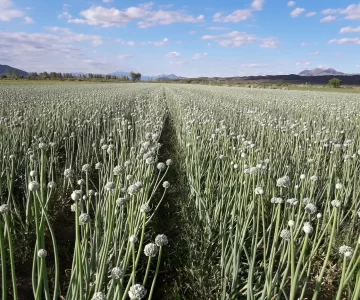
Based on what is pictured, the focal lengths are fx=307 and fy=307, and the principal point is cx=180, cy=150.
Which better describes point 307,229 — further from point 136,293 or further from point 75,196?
point 75,196

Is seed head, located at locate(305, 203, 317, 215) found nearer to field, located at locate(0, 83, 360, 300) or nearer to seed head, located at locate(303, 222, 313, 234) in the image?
field, located at locate(0, 83, 360, 300)

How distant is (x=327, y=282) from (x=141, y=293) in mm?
2205

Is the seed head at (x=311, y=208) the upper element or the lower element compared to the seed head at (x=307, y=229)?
lower

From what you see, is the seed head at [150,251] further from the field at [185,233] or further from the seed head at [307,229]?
the seed head at [307,229]

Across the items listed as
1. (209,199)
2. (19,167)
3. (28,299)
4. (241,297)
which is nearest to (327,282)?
(241,297)

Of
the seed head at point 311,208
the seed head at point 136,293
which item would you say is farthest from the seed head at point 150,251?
the seed head at point 311,208

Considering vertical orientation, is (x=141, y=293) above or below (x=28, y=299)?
above

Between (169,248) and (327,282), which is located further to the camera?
(169,248)

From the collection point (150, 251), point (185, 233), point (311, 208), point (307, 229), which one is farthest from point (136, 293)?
point (185, 233)

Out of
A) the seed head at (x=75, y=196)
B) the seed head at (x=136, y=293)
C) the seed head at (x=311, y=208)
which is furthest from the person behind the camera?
the seed head at (x=311, y=208)

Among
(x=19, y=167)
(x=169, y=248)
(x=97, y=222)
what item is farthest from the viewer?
(x=19, y=167)

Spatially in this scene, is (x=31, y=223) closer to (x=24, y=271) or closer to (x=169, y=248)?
(x=24, y=271)

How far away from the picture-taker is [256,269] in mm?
2453

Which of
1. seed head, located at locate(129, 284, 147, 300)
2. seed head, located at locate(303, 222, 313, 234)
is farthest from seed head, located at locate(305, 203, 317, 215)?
seed head, located at locate(129, 284, 147, 300)
